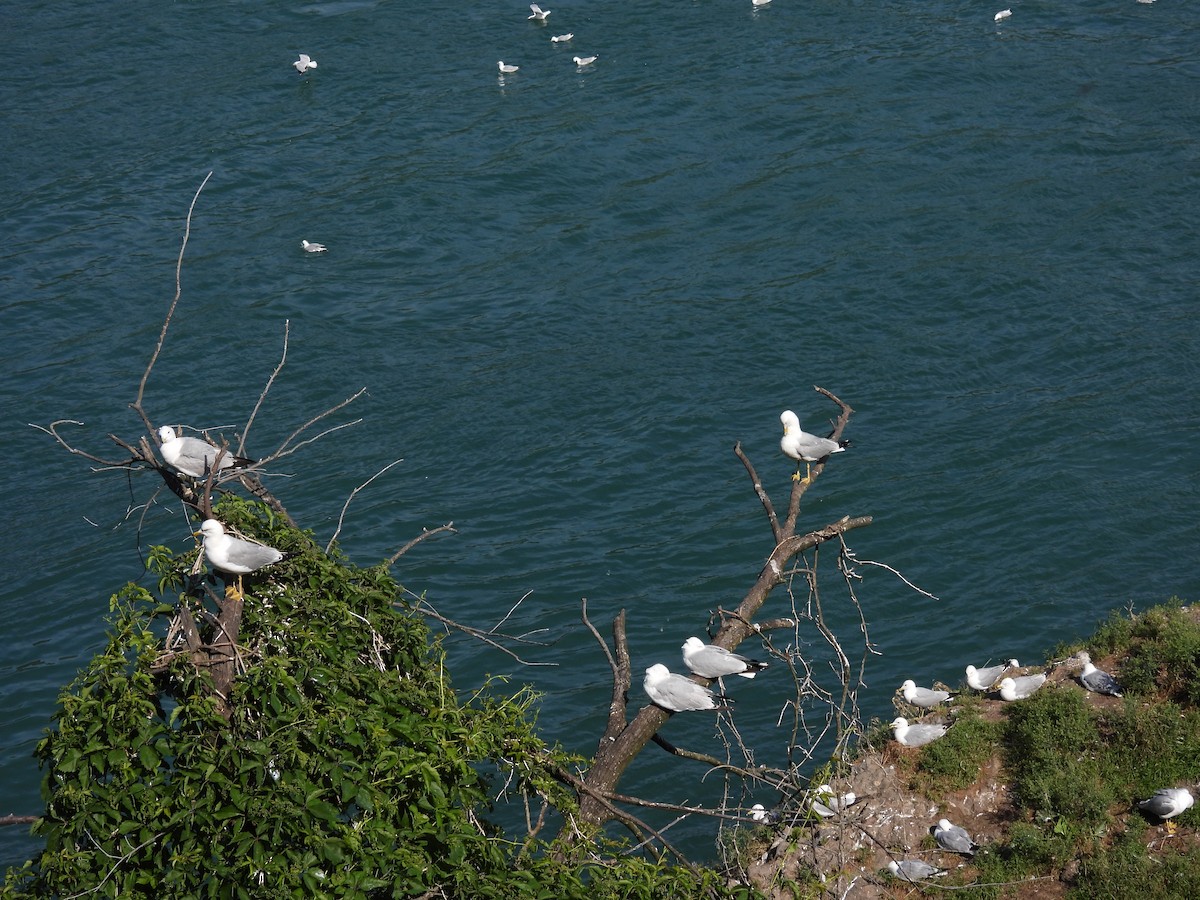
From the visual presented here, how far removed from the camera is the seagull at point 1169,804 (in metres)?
12.2

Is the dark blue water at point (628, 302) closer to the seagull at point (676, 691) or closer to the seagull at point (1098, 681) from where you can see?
the seagull at point (1098, 681)

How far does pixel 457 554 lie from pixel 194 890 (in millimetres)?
13351

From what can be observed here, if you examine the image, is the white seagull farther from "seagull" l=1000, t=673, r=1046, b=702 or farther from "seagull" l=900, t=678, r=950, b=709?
"seagull" l=1000, t=673, r=1046, b=702

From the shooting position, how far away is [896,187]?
2769 cm

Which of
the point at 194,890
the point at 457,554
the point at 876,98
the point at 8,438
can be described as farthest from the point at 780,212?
the point at 194,890

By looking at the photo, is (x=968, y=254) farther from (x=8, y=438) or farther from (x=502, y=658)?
(x=8, y=438)

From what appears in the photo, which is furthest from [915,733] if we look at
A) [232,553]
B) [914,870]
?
[232,553]

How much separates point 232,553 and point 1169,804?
955 cm

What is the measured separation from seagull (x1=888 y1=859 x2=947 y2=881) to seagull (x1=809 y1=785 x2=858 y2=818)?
2.57 ft

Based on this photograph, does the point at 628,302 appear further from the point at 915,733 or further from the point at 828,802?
the point at 828,802

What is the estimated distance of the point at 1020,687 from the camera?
14719mm

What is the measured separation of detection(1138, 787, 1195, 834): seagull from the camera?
12188 mm

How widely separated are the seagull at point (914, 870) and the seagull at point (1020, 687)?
9.67 feet

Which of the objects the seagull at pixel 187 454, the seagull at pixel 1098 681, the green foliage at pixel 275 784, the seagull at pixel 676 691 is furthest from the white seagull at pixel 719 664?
the seagull at pixel 1098 681
